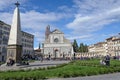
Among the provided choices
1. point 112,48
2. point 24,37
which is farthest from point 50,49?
point 112,48

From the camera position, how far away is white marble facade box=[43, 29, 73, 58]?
107 meters

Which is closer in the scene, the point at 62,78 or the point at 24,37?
the point at 62,78

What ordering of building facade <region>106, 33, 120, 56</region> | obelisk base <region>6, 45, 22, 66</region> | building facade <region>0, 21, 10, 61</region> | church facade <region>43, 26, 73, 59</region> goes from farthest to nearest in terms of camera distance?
building facade <region>106, 33, 120, 56</region> → church facade <region>43, 26, 73, 59</region> → building facade <region>0, 21, 10, 61</region> → obelisk base <region>6, 45, 22, 66</region>

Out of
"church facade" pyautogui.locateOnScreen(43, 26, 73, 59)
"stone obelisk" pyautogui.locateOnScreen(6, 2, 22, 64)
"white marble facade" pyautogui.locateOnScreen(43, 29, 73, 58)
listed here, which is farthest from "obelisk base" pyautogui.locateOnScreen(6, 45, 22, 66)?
"white marble facade" pyautogui.locateOnScreen(43, 29, 73, 58)

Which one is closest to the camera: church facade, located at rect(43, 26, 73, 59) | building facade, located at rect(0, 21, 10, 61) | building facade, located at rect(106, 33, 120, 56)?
building facade, located at rect(0, 21, 10, 61)

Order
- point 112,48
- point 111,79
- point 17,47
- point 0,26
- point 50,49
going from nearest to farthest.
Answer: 1. point 111,79
2. point 17,47
3. point 0,26
4. point 50,49
5. point 112,48

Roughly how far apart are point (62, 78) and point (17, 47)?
18596 millimetres

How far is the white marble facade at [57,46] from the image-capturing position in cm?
10651

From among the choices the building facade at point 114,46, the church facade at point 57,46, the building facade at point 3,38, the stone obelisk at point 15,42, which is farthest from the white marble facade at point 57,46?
the stone obelisk at point 15,42

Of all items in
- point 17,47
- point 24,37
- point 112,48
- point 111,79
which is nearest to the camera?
point 111,79

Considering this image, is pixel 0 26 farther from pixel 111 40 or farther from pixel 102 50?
pixel 102 50

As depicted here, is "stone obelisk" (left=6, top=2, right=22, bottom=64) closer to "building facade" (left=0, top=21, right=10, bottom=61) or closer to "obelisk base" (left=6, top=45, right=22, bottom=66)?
"obelisk base" (left=6, top=45, right=22, bottom=66)

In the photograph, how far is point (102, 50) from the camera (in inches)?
6644

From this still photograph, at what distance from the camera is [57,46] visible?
108188 mm
